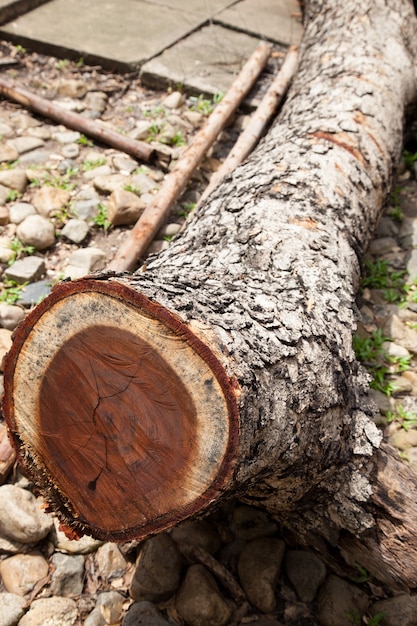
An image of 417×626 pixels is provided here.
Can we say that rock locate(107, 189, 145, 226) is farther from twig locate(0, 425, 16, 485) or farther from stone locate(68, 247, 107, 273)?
twig locate(0, 425, 16, 485)

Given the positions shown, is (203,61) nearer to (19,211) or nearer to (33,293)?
(19,211)

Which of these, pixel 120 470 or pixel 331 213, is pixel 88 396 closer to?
pixel 120 470

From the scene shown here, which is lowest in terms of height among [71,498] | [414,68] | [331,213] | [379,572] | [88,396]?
[379,572]

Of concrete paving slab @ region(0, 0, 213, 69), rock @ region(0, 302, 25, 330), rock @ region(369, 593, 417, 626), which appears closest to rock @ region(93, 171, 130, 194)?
rock @ region(0, 302, 25, 330)

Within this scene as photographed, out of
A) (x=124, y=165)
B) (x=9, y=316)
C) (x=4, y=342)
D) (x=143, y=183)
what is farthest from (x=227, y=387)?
(x=124, y=165)

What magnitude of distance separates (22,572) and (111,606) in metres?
0.31

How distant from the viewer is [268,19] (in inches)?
205

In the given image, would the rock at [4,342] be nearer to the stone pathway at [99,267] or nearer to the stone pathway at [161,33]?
the stone pathway at [99,267]

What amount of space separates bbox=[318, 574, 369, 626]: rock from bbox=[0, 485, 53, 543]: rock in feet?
3.10

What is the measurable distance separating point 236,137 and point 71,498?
2960mm

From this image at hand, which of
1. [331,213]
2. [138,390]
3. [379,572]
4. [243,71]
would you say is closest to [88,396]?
[138,390]

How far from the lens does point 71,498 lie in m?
1.68

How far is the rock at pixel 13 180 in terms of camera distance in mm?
3412

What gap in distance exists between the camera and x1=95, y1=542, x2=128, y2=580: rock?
6.90 feet
